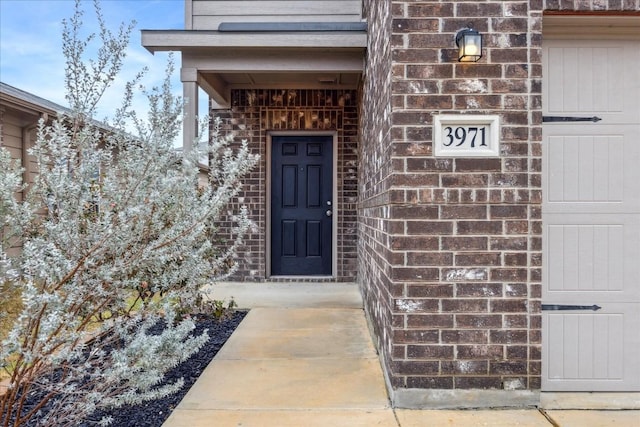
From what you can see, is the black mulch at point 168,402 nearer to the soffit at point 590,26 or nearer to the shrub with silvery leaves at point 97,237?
the shrub with silvery leaves at point 97,237

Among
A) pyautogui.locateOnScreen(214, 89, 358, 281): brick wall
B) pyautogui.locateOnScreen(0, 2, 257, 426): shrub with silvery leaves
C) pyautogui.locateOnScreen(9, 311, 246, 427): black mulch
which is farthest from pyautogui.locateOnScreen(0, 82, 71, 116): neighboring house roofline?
pyautogui.locateOnScreen(0, 2, 257, 426): shrub with silvery leaves

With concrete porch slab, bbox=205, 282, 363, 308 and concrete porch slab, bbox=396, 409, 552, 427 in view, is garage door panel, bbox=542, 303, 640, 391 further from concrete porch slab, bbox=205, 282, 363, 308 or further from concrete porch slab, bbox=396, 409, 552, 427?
concrete porch slab, bbox=205, 282, 363, 308

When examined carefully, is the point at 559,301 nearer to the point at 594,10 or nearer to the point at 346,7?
the point at 594,10

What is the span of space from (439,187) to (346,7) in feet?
13.2

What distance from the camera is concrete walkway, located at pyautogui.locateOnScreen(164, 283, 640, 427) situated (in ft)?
7.70

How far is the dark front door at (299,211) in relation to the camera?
6.22 m

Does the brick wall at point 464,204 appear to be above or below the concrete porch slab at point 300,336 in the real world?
above

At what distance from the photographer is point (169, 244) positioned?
220cm

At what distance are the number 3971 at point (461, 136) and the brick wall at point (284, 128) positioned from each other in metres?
3.57

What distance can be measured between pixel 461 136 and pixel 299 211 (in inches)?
153

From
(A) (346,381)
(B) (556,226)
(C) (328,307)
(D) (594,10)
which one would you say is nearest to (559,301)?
(B) (556,226)

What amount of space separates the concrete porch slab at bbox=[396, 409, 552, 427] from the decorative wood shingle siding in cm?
481

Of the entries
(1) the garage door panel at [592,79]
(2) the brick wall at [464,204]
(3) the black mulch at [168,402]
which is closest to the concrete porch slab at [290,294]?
(3) the black mulch at [168,402]

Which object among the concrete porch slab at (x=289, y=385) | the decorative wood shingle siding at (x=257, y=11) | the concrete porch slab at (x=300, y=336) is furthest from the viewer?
the decorative wood shingle siding at (x=257, y=11)
